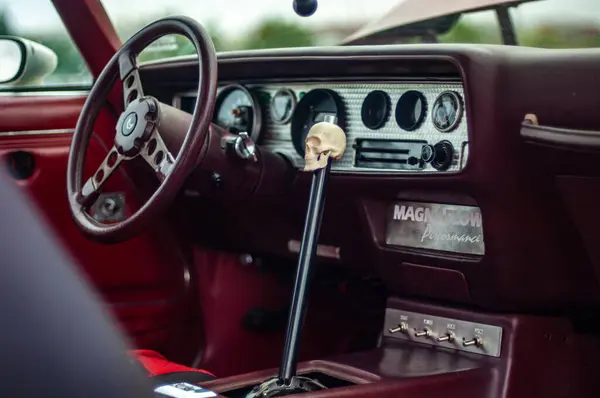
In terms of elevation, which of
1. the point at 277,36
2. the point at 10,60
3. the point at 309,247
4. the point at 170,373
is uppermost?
the point at 277,36

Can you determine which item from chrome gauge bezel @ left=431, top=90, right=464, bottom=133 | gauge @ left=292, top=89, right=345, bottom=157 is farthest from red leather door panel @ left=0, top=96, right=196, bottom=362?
chrome gauge bezel @ left=431, top=90, right=464, bottom=133

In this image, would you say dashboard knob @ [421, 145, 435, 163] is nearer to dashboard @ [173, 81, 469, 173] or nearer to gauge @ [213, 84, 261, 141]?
dashboard @ [173, 81, 469, 173]

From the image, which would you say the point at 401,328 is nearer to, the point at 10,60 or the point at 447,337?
the point at 447,337

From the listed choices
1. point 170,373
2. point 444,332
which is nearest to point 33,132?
point 170,373

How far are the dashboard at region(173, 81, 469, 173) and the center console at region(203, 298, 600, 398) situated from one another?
0.37 m

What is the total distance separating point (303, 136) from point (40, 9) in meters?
0.74

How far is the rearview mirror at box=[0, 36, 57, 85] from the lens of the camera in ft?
7.80

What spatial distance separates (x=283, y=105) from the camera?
7.60 ft

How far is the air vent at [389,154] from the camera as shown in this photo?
2.04m

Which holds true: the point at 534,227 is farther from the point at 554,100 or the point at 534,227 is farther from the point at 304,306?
the point at 304,306

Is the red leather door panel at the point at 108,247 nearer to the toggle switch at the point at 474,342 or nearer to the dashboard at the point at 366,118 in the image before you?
the dashboard at the point at 366,118

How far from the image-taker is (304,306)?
1.79 meters

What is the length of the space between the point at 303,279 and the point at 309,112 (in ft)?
Answer: 2.00

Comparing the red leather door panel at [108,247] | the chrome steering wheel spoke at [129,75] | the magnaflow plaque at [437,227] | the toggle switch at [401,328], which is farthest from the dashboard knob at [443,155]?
the red leather door panel at [108,247]
